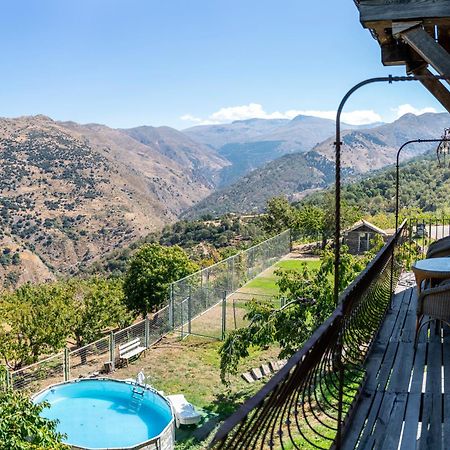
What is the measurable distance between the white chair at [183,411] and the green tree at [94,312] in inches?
315

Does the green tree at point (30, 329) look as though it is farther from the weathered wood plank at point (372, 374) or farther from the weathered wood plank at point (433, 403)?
the weathered wood plank at point (433, 403)

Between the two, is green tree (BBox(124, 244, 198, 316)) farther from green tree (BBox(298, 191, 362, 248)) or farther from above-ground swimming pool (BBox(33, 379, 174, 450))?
green tree (BBox(298, 191, 362, 248))

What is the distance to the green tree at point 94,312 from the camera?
1888 centimetres

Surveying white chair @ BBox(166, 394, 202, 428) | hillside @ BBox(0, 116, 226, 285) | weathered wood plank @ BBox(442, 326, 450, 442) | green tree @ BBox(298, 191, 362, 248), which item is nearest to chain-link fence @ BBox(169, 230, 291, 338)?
white chair @ BBox(166, 394, 202, 428)

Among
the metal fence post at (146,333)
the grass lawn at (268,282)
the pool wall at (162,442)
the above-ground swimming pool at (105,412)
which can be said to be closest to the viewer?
the pool wall at (162,442)

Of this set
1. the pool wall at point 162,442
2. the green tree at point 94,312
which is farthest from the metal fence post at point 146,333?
the pool wall at point 162,442

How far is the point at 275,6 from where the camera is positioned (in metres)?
11.8

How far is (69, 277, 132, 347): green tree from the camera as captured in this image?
743 inches

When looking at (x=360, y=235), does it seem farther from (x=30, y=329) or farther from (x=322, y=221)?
(x=30, y=329)

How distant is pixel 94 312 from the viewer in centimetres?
1923

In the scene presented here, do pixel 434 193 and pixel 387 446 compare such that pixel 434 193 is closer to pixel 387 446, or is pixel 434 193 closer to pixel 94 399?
pixel 94 399

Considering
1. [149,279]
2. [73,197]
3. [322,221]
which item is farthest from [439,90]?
[73,197]

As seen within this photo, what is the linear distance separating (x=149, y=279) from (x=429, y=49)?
771 inches

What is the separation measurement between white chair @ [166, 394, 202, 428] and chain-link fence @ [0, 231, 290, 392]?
11.0ft
